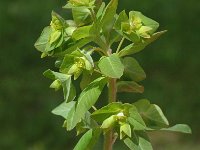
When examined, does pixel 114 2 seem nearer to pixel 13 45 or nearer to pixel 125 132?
pixel 125 132

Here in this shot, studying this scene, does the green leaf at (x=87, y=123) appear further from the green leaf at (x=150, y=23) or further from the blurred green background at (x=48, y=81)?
the blurred green background at (x=48, y=81)

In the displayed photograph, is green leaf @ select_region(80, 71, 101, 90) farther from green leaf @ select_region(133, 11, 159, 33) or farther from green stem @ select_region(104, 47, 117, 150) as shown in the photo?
green leaf @ select_region(133, 11, 159, 33)

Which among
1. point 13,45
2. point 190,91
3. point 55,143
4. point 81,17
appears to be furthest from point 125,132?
point 13,45

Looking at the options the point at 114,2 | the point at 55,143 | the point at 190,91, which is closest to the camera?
the point at 114,2

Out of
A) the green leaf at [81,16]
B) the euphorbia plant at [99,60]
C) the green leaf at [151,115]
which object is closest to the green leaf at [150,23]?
the euphorbia plant at [99,60]

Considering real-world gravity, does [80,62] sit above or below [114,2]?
below
